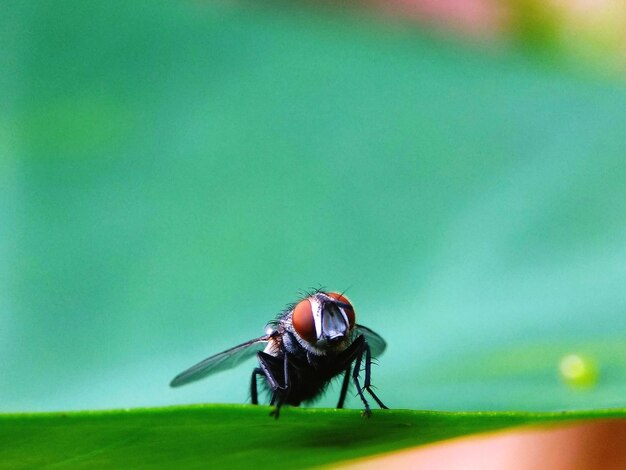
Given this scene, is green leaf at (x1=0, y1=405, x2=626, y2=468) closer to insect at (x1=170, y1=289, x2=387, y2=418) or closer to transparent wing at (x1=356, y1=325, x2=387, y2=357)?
insect at (x1=170, y1=289, x2=387, y2=418)

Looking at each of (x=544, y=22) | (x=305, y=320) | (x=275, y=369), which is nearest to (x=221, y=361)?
(x=275, y=369)

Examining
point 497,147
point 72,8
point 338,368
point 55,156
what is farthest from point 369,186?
point 72,8

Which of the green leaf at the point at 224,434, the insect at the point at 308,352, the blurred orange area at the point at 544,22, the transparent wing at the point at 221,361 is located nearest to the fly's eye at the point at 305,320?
the insect at the point at 308,352

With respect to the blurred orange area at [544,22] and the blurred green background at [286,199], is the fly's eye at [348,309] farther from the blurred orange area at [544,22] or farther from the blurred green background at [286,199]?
the blurred orange area at [544,22]

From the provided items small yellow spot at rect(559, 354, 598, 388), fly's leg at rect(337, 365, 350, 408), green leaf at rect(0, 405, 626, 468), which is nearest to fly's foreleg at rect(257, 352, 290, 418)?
fly's leg at rect(337, 365, 350, 408)

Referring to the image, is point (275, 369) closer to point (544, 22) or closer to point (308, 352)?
point (308, 352)

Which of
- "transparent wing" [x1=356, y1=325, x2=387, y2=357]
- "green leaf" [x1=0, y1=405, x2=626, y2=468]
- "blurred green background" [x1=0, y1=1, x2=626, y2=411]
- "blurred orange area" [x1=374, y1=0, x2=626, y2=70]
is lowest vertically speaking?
"green leaf" [x1=0, y1=405, x2=626, y2=468]

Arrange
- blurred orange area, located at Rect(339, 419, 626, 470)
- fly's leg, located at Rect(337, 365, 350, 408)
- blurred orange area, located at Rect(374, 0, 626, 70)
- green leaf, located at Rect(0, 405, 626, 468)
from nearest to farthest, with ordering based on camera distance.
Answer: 1. green leaf, located at Rect(0, 405, 626, 468)
2. blurred orange area, located at Rect(339, 419, 626, 470)
3. fly's leg, located at Rect(337, 365, 350, 408)
4. blurred orange area, located at Rect(374, 0, 626, 70)
